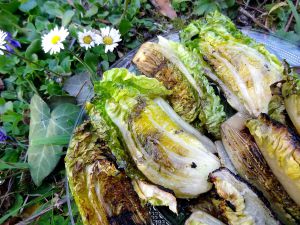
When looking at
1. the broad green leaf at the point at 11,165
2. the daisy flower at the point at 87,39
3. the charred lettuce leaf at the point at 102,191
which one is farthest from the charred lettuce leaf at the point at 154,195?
the daisy flower at the point at 87,39

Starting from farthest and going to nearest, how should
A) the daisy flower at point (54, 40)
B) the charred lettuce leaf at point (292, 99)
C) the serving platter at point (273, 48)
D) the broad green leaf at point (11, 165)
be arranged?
1. the daisy flower at point (54, 40)
2. the broad green leaf at point (11, 165)
3. the serving platter at point (273, 48)
4. the charred lettuce leaf at point (292, 99)

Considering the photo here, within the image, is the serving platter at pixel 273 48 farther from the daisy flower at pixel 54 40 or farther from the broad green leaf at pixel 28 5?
the broad green leaf at pixel 28 5

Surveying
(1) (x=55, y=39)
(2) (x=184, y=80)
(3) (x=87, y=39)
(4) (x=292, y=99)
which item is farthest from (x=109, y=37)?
(4) (x=292, y=99)

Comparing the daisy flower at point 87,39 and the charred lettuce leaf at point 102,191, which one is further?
the daisy flower at point 87,39

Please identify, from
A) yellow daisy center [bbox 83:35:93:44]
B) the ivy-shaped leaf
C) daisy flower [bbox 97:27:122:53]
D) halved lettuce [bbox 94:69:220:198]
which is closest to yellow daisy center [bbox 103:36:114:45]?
daisy flower [bbox 97:27:122:53]

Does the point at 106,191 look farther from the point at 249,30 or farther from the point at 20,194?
the point at 249,30
